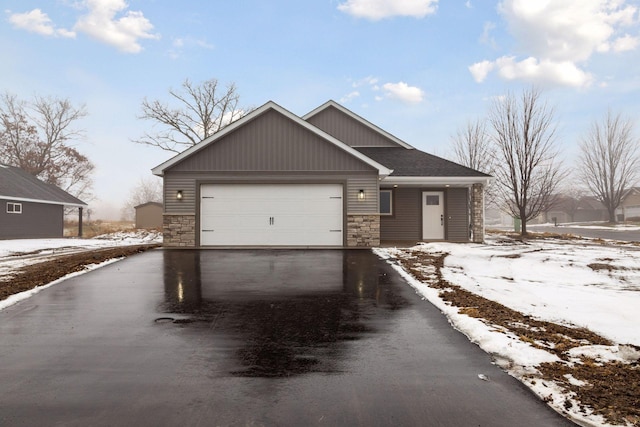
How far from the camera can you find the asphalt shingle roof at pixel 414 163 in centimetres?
1484

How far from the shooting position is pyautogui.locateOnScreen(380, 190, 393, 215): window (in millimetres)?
16141

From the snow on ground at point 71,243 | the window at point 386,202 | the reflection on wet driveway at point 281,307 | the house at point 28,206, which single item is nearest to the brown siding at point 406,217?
the window at point 386,202

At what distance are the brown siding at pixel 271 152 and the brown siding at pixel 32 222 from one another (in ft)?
49.0

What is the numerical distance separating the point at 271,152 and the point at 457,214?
8959 millimetres

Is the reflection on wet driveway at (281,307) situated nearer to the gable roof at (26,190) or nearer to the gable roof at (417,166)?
the gable roof at (417,166)

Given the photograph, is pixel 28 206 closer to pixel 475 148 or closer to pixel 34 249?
pixel 34 249

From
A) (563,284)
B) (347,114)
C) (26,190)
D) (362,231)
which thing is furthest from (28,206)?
(563,284)

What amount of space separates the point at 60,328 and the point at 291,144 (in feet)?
32.3

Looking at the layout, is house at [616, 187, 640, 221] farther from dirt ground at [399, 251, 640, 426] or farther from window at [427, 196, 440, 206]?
dirt ground at [399, 251, 640, 426]

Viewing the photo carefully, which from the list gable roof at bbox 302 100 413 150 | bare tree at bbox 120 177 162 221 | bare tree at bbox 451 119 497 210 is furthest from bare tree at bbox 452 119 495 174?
bare tree at bbox 120 177 162 221

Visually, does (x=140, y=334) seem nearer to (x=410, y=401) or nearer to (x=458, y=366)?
(x=410, y=401)

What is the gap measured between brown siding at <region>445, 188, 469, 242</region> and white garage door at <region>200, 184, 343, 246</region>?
5927mm

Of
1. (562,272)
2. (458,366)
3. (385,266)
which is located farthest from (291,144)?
(458,366)

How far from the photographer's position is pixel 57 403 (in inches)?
102
